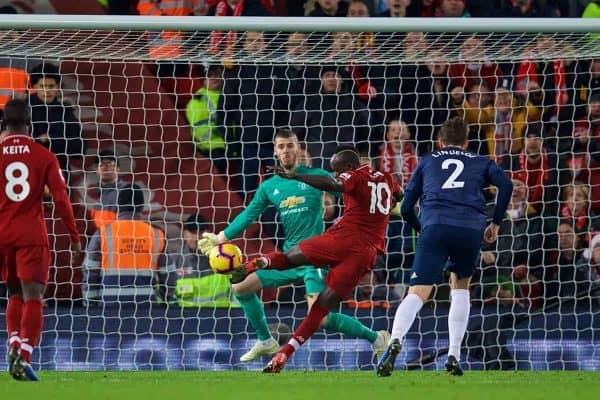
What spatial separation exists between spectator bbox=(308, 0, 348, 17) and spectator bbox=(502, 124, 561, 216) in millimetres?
2189

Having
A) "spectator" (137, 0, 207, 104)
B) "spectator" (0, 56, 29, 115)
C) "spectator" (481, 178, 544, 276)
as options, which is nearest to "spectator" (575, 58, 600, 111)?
"spectator" (481, 178, 544, 276)

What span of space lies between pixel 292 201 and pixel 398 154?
1.76 metres

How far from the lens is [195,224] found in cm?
1262

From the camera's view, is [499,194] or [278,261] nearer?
[499,194]

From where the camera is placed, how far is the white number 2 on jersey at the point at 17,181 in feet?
29.6

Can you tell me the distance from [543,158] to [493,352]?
6.28 ft

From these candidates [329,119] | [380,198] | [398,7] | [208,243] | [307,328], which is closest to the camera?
[307,328]

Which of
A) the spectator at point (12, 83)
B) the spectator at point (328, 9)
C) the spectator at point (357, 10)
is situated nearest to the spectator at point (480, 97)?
the spectator at point (357, 10)

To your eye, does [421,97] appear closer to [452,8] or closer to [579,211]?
[452,8]

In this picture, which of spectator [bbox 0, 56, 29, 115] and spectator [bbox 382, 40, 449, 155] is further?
spectator [bbox 382, 40, 449, 155]

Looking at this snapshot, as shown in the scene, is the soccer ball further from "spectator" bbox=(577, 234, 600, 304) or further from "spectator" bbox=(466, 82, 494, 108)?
"spectator" bbox=(466, 82, 494, 108)

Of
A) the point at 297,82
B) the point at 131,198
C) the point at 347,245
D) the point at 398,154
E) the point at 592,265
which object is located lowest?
the point at 592,265

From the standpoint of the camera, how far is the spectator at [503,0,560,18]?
14336mm

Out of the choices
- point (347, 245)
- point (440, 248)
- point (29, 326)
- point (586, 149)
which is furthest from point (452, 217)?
point (586, 149)
